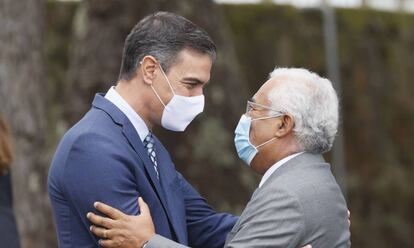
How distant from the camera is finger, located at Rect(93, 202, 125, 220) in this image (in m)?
4.49

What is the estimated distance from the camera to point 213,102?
28.3 feet

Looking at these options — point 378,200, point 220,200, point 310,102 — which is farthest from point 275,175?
point 378,200

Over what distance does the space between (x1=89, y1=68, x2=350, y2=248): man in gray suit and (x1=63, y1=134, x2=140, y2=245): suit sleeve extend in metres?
0.04

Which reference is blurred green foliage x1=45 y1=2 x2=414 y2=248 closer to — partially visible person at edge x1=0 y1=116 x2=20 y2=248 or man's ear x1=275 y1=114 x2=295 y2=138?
partially visible person at edge x1=0 y1=116 x2=20 y2=248

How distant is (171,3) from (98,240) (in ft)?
14.1

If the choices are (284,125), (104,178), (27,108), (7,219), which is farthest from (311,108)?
(27,108)

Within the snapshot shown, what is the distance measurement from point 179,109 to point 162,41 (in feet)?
0.87

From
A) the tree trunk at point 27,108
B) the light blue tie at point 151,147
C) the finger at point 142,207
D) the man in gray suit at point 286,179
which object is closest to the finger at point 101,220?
the man in gray suit at point 286,179

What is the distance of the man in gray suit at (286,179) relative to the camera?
4441mm

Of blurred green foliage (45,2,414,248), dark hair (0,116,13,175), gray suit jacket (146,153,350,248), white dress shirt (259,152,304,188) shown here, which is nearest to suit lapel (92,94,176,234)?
gray suit jacket (146,153,350,248)

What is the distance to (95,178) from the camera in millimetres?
4508

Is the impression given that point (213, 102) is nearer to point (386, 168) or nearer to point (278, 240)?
point (278, 240)

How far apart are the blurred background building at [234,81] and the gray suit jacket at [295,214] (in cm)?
391

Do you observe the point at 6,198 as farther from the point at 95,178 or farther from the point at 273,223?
the point at 273,223
